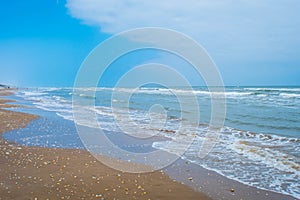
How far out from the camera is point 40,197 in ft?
17.3

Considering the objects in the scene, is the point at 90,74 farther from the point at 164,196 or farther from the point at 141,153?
the point at 164,196

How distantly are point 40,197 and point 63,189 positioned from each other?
0.53 m

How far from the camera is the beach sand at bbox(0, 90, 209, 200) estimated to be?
5.56 m

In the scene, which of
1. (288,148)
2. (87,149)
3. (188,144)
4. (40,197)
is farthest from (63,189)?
(288,148)

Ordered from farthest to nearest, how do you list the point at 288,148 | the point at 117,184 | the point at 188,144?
the point at 188,144 < the point at 288,148 < the point at 117,184

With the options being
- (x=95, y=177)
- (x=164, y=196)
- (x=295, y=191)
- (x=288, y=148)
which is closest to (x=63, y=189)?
(x=95, y=177)

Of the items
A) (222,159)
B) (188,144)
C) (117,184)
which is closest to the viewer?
(117,184)

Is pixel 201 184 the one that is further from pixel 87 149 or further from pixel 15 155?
pixel 15 155

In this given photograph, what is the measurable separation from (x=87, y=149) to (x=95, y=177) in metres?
3.26

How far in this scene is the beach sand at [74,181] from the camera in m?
5.56

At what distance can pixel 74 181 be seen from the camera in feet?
20.4

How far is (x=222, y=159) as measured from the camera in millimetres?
8930

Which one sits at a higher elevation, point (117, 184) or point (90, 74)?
→ point (90, 74)

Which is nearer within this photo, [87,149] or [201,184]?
[201,184]
